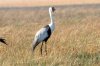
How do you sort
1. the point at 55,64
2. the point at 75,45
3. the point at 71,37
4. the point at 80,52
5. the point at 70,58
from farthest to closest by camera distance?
the point at 71,37 < the point at 75,45 < the point at 80,52 < the point at 70,58 < the point at 55,64

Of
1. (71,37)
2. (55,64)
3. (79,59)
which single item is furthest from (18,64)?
(71,37)

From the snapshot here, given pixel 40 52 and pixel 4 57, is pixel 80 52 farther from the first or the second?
pixel 4 57

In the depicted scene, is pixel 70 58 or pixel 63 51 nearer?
pixel 70 58

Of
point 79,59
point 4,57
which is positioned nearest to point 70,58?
point 79,59

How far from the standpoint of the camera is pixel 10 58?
9836 mm

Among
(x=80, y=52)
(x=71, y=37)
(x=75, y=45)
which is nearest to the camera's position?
(x=80, y=52)

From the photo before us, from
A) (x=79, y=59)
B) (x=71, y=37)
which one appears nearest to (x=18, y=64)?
(x=79, y=59)

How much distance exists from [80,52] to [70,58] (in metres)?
0.98

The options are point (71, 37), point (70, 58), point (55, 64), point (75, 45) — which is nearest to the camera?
point (55, 64)

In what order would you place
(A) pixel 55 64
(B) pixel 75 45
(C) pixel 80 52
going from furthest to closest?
(B) pixel 75 45, (C) pixel 80 52, (A) pixel 55 64

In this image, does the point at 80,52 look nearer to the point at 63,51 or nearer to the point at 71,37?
the point at 63,51

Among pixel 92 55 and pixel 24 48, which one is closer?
pixel 92 55

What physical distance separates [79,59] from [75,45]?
1871mm

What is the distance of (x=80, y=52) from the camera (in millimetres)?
10445
